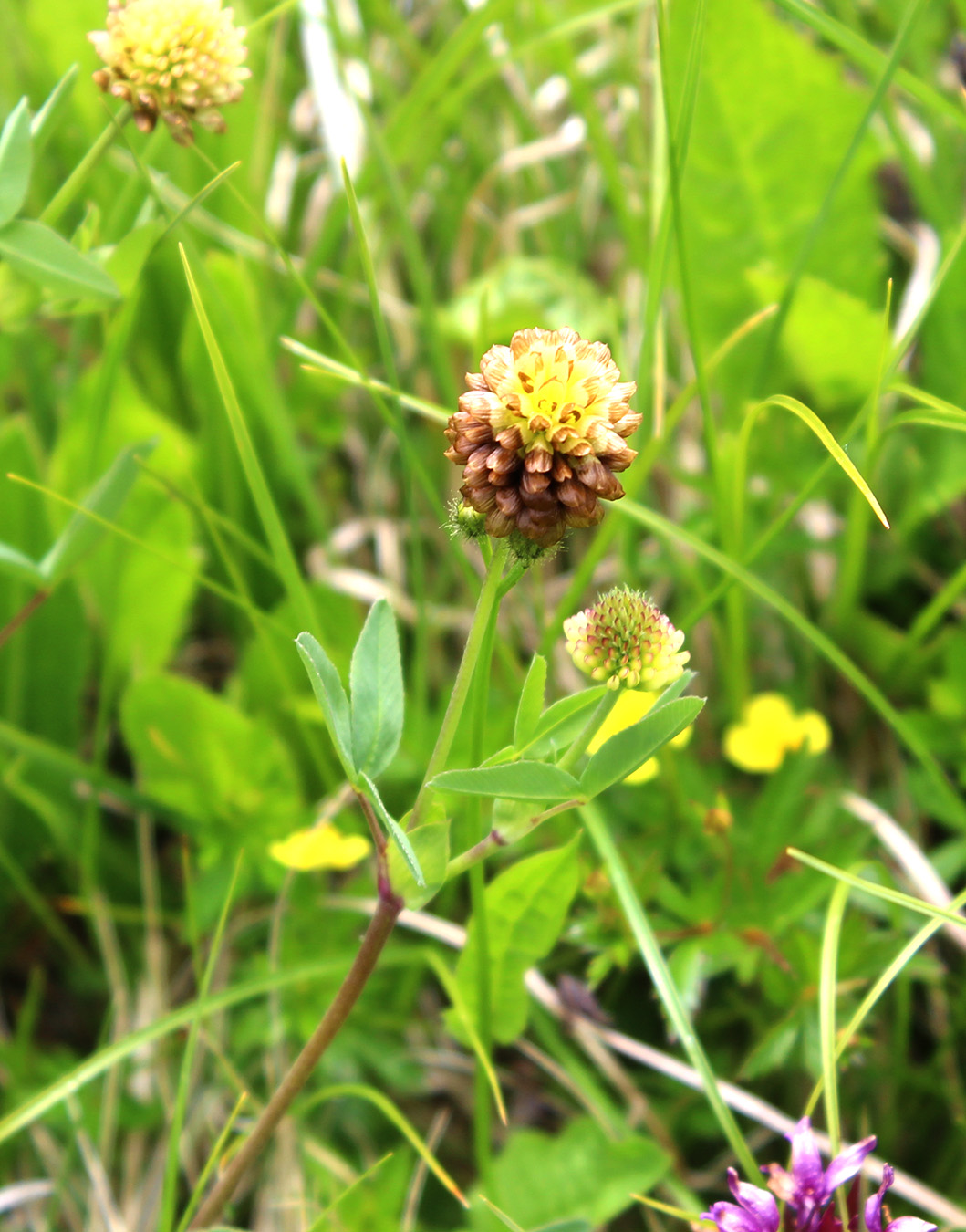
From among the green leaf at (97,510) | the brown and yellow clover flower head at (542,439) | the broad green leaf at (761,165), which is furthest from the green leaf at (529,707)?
the broad green leaf at (761,165)

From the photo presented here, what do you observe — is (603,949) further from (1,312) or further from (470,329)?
(470,329)

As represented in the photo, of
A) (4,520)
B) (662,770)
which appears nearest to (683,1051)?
(662,770)

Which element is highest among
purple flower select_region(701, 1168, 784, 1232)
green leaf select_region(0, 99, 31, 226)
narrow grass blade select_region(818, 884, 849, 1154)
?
green leaf select_region(0, 99, 31, 226)

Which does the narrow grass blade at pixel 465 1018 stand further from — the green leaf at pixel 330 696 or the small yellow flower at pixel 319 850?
the green leaf at pixel 330 696

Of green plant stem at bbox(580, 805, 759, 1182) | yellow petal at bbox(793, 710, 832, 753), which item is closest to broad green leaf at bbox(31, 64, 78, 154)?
green plant stem at bbox(580, 805, 759, 1182)

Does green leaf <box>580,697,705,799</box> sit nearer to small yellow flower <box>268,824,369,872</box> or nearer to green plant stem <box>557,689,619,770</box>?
green plant stem <box>557,689,619,770</box>

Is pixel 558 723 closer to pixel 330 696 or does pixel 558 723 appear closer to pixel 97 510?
pixel 330 696
